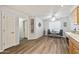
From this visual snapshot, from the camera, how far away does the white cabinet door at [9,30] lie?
10.3 ft

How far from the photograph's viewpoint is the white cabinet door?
10.3 feet

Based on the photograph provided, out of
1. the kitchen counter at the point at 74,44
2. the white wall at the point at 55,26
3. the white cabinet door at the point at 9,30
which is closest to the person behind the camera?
the kitchen counter at the point at 74,44

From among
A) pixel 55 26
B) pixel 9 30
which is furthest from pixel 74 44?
pixel 9 30

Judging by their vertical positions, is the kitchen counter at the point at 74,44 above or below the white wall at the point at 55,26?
below

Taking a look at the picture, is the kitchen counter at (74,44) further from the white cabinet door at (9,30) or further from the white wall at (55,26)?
the white cabinet door at (9,30)

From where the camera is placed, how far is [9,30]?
3.48m

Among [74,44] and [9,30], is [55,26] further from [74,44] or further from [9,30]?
[9,30]

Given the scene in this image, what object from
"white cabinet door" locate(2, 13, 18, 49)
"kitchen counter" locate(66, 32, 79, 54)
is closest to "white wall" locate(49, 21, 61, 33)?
"kitchen counter" locate(66, 32, 79, 54)

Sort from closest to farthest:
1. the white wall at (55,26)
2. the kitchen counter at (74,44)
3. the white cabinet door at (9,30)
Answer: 1. the kitchen counter at (74,44)
2. the white wall at (55,26)
3. the white cabinet door at (9,30)

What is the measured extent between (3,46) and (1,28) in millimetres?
617

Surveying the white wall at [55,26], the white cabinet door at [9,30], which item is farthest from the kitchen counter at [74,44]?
the white cabinet door at [9,30]

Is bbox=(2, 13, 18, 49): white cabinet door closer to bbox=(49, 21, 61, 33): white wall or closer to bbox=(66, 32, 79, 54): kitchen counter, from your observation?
bbox=(49, 21, 61, 33): white wall
